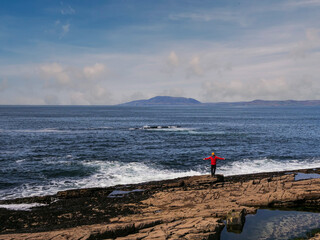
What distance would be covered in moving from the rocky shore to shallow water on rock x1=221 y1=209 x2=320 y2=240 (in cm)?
53

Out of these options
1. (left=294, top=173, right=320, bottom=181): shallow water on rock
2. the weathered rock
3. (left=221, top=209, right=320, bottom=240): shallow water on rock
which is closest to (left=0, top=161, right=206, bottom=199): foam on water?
(left=294, top=173, right=320, bottom=181): shallow water on rock

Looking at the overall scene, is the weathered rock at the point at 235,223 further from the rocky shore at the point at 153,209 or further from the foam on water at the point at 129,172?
the foam on water at the point at 129,172

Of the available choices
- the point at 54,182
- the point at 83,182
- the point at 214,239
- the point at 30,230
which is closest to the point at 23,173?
the point at 54,182

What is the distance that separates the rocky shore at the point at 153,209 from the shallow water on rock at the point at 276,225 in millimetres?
529

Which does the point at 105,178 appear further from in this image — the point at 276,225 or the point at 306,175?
the point at 306,175

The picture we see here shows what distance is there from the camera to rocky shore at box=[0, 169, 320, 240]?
13.2 metres

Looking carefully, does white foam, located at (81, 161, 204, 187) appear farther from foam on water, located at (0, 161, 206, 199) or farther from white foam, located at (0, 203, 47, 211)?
white foam, located at (0, 203, 47, 211)

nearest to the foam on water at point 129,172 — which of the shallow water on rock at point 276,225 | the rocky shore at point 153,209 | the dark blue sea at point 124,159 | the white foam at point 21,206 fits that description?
the dark blue sea at point 124,159

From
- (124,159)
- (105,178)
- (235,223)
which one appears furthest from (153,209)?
(124,159)

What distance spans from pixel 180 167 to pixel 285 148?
23.5 m

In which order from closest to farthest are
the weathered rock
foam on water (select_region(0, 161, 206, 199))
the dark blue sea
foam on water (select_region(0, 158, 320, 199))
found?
the weathered rock < foam on water (select_region(0, 161, 206, 199)) < foam on water (select_region(0, 158, 320, 199)) < the dark blue sea

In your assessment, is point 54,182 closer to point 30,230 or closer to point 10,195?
point 10,195

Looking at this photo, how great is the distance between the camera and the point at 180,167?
34.1 metres

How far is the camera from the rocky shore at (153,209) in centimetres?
1323
